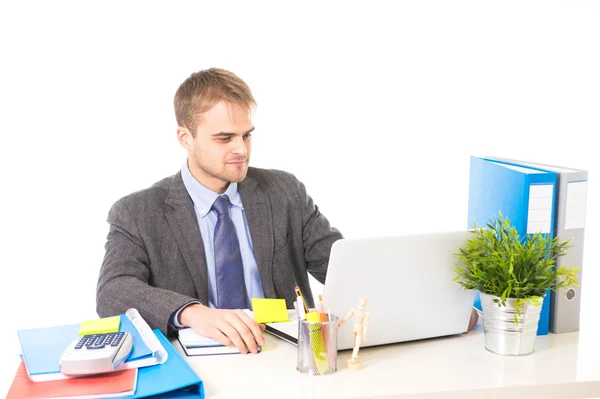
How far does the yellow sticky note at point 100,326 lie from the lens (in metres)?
1.52

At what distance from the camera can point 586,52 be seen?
344 cm

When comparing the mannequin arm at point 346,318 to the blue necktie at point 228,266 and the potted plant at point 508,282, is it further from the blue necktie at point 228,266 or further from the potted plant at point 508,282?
the blue necktie at point 228,266

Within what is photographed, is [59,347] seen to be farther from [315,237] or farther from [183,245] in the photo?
[315,237]

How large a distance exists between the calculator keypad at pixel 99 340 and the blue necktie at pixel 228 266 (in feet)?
2.04

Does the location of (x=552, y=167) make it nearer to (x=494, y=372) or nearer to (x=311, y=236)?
(x=494, y=372)

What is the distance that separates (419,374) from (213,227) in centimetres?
89

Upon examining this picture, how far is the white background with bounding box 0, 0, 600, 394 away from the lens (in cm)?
304

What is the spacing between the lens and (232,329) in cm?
151

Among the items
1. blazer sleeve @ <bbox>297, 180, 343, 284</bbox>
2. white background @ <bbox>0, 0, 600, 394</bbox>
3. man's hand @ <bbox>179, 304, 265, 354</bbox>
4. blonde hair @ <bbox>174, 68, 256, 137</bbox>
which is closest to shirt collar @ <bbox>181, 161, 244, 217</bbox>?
blonde hair @ <bbox>174, 68, 256, 137</bbox>

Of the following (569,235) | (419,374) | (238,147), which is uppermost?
(238,147)

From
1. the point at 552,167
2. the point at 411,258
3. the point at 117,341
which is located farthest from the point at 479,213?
the point at 117,341

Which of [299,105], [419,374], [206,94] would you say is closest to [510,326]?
[419,374]

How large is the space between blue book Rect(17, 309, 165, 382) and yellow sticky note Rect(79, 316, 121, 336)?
1cm

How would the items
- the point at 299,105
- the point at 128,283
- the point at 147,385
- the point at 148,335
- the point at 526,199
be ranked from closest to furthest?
the point at 147,385, the point at 148,335, the point at 526,199, the point at 128,283, the point at 299,105
